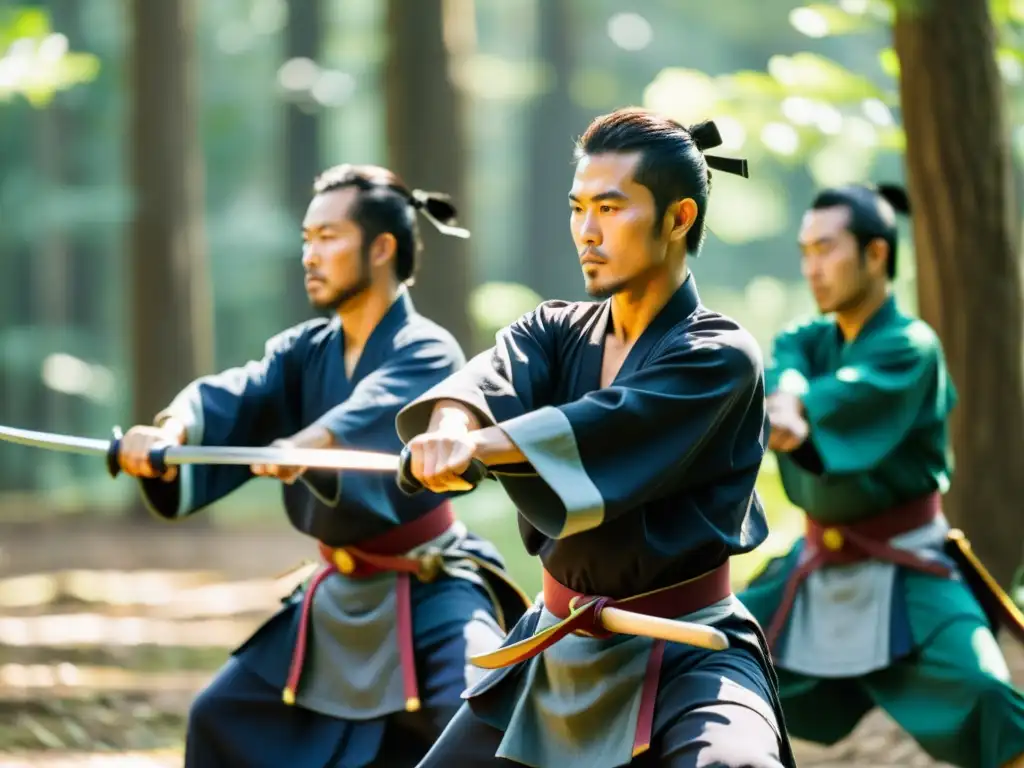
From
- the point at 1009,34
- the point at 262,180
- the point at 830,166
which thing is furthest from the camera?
the point at 262,180

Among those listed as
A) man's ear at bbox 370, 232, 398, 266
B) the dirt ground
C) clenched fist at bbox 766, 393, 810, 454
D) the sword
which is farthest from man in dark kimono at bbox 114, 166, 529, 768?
the dirt ground

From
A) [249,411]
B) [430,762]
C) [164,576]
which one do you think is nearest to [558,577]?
[430,762]

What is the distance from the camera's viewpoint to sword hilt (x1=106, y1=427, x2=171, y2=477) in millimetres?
4270

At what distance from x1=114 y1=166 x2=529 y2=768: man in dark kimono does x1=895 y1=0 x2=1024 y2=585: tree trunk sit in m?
3.28

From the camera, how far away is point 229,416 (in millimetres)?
4910

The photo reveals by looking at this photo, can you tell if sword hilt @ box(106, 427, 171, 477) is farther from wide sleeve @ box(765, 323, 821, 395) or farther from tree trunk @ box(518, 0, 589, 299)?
tree trunk @ box(518, 0, 589, 299)

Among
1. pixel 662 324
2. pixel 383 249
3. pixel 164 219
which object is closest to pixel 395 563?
pixel 383 249

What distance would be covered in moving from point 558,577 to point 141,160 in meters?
12.4

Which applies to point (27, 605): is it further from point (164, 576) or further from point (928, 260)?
point (928, 260)

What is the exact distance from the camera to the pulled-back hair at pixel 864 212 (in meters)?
5.45

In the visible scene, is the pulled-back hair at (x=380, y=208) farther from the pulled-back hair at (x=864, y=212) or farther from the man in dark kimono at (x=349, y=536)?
the pulled-back hair at (x=864, y=212)

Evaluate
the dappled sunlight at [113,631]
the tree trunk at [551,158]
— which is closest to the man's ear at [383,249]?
the dappled sunlight at [113,631]

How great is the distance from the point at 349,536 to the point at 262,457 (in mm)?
1039

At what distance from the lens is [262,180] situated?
102 ft
